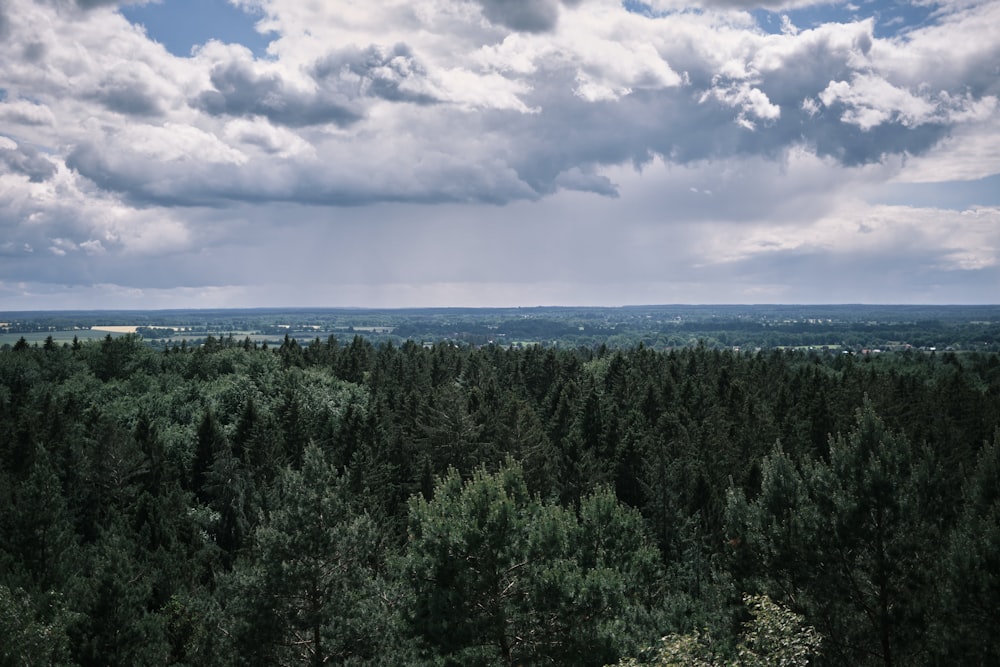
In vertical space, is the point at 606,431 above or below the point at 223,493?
above

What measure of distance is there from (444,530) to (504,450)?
111ft

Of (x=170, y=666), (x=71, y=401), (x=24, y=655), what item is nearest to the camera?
(x=24, y=655)

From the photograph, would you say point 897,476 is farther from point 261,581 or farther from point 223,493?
point 223,493

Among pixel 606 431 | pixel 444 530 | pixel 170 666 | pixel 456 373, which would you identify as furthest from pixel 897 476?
pixel 456 373

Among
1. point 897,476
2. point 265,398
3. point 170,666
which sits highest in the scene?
point 897,476

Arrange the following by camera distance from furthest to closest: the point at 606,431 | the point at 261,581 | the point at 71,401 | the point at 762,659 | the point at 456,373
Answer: the point at 456,373 → the point at 71,401 → the point at 606,431 → the point at 261,581 → the point at 762,659

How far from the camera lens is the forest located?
26.5 metres

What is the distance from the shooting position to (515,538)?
2886 cm

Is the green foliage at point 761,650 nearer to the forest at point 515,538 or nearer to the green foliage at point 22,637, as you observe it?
the forest at point 515,538

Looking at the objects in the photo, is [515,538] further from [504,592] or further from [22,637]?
[22,637]

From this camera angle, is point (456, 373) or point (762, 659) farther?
point (456, 373)

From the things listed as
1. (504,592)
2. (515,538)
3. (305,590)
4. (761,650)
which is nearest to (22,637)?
(305,590)

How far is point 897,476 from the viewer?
27.4m

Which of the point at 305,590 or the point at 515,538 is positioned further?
the point at 515,538
